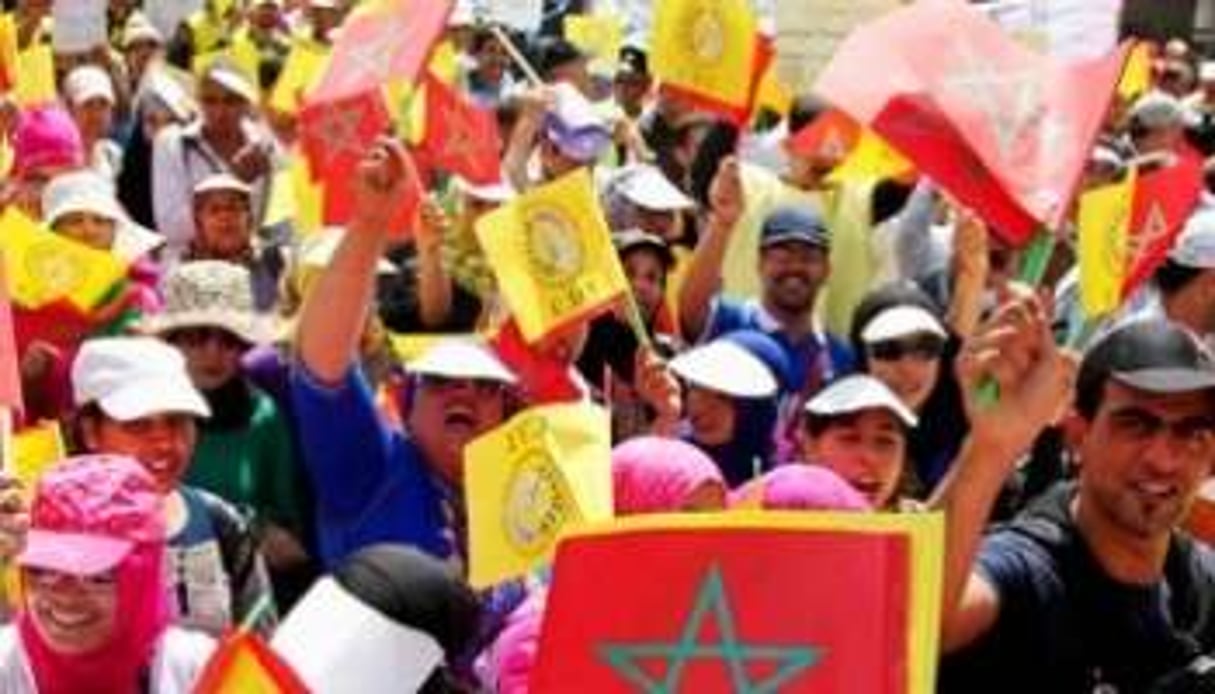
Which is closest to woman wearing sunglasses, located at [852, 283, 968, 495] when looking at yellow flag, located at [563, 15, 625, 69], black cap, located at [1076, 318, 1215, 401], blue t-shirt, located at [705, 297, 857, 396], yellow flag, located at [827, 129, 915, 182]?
blue t-shirt, located at [705, 297, 857, 396]

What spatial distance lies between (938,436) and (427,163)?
2.05 metres

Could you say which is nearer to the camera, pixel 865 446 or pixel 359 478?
pixel 359 478

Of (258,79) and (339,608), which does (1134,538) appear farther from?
(258,79)

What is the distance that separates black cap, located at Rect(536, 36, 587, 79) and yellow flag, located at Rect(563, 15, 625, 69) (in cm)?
8

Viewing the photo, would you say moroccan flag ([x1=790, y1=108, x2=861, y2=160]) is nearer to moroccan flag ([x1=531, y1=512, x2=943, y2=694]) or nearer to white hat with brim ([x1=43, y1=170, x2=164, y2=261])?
white hat with brim ([x1=43, y1=170, x2=164, y2=261])

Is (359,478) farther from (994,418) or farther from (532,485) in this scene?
(994,418)

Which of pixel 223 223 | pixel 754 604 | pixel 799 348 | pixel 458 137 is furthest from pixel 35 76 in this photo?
pixel 754 604

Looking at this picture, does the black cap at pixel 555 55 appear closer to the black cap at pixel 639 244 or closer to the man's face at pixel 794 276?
the black cap at pixel 639 244

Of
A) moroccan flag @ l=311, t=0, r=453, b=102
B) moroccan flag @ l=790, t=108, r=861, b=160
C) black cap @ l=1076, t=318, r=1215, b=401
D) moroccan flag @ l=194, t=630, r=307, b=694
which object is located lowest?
moroccan flag @ l=194, t=630, r=307, b=694

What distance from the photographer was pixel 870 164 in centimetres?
698

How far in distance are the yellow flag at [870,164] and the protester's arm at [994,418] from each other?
3.69 meters

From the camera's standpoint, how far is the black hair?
6.18 meters

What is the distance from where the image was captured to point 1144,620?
3.20 meters

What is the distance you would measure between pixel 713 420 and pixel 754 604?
2753 millimetres
